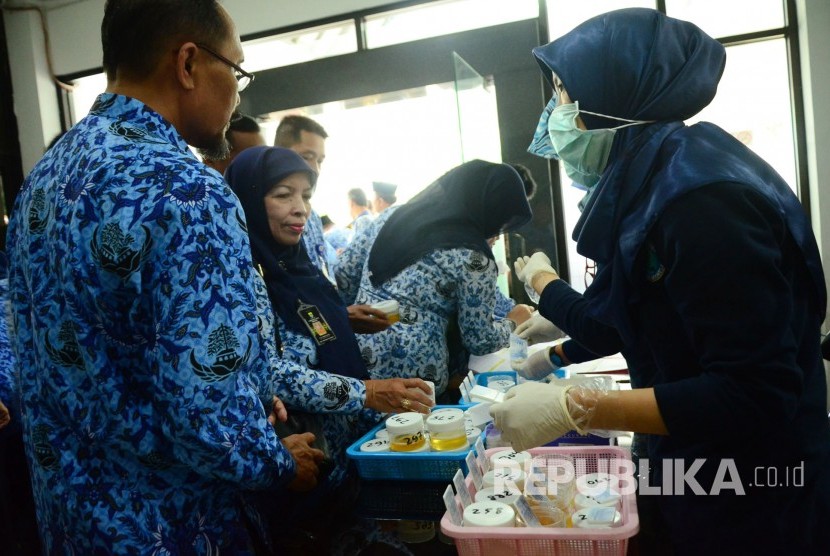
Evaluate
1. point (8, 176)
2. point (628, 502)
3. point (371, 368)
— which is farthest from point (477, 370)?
point (8, 176)

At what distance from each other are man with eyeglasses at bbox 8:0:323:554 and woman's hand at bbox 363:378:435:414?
548 mm

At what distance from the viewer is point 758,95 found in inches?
155

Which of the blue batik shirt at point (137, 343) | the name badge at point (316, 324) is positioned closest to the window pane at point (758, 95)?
the name badge at point (316, 324)

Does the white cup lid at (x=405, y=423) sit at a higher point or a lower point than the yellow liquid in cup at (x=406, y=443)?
higher

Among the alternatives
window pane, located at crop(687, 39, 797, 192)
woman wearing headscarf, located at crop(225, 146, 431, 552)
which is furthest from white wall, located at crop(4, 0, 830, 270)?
woman wearing headscarf, located at crop(225, 146, 431, 552)

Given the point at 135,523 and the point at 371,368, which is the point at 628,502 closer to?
the point at 135,523

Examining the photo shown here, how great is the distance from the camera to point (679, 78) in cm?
101

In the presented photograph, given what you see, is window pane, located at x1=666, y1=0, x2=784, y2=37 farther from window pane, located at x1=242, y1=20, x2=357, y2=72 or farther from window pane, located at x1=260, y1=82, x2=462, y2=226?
window pane, located at x1=242, y1=20, x2=357, y2=72

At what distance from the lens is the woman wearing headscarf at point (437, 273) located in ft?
6.78

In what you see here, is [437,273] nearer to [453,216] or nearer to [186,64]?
[453,216]

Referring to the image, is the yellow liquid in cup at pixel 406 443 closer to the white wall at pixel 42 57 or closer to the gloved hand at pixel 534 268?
the gloved hand at pixel 534 268

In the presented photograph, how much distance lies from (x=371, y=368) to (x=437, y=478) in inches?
29.6

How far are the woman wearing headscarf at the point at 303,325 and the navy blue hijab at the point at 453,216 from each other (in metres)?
0.39

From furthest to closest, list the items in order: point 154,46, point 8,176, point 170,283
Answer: point 8,176
point 154,46
point 170,283
